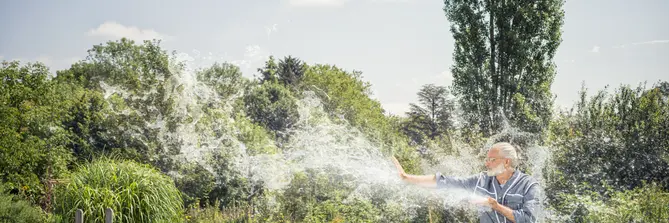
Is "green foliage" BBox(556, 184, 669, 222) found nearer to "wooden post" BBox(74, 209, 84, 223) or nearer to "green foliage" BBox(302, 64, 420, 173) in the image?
"green foliage" BBox(302, 64, 420, 173)

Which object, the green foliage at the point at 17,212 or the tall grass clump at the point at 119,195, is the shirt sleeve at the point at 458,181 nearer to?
the tall grass clump at the point at 119,195

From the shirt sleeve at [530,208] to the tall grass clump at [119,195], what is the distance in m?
4.06

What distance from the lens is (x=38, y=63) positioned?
8719 millimetres

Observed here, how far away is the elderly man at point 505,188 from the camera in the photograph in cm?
288

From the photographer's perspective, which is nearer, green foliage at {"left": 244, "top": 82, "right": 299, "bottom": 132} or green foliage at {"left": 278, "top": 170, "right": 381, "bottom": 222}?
green foliage at {"left": 278, "top": 170, "right": 381, "bottom": 222}

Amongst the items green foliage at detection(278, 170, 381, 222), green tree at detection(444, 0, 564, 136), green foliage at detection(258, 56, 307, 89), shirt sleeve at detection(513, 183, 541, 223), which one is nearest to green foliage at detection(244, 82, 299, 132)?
green tree at detection(444, 0, 564, 136)

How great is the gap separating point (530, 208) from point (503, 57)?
924 cm

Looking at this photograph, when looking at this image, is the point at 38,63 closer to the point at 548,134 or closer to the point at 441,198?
the point at 441,198

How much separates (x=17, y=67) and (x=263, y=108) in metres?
8.33

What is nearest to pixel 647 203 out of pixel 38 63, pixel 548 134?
pixel 548 134

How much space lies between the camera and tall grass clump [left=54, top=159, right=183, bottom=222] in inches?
208

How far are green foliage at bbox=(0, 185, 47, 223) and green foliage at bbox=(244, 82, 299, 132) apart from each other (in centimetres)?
728

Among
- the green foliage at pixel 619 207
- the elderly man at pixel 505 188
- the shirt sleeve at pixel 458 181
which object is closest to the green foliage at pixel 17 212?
the shirt sleeve at pixel 458 181

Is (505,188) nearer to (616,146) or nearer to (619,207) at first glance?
(619,207)
